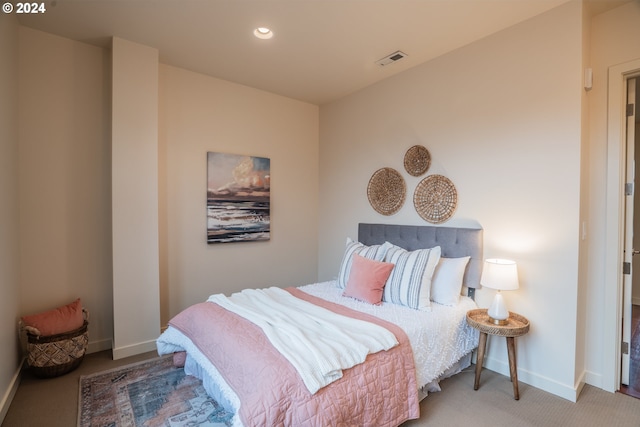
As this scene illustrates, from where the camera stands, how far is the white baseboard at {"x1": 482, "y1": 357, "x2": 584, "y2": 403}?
225 centimetres

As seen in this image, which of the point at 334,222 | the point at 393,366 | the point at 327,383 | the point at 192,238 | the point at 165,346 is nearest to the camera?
the point at 327,383

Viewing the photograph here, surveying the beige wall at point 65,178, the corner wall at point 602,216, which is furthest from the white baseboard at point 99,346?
the corner wall at point 602,216

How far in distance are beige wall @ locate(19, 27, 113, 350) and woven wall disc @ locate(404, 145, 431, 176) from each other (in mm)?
2893

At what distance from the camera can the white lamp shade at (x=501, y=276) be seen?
2266 millimetres

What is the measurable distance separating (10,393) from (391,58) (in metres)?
4.00

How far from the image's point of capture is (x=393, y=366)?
1.86m

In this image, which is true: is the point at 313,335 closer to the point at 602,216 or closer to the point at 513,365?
the point at 513,365

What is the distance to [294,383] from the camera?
1506mm

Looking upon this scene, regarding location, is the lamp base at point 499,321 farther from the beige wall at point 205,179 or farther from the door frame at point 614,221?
the beige wall at point 205,179

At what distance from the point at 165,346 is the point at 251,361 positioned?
1215mm

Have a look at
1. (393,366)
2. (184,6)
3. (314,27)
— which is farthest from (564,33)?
(184,6)

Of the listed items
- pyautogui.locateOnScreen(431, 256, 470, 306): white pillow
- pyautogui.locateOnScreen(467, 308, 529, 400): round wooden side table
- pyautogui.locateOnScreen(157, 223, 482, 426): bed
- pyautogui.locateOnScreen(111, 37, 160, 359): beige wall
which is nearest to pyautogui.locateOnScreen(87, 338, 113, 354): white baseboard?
pyautogui.locateOnScreen(111, 37, 160, 359): beige wall

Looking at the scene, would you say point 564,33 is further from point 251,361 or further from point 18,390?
point 18,390

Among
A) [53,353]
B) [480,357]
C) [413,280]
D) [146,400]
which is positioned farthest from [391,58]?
[53,353]
